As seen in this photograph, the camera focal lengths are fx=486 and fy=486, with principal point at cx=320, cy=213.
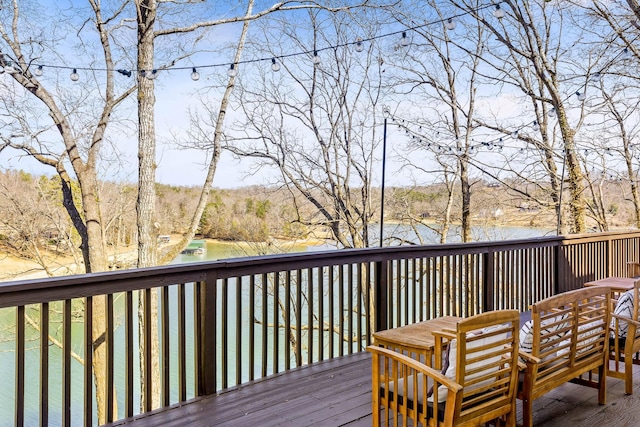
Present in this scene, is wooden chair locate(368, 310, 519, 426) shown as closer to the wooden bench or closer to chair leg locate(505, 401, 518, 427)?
chair leg locate(505, 401, 518, 427)

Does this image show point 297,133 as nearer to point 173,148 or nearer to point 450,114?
point 173,148

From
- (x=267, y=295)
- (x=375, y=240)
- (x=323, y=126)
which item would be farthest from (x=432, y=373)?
(x=375, y=240)

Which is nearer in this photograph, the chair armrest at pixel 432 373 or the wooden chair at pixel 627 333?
the chair armrest at pixel 432 373

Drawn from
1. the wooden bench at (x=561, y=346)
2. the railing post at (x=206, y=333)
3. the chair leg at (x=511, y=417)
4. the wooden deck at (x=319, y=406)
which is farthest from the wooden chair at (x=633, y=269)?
the railing post at (x=206, y=333)

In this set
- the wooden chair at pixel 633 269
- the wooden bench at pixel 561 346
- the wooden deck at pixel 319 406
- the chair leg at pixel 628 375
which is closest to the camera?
the wooden bench at pixel 561 346

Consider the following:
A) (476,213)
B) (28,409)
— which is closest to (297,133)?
(476,213)

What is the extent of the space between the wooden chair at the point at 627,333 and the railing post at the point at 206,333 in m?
2.48

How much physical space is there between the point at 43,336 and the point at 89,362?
0.39 m

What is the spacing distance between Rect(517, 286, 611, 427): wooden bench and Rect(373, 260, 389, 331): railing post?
5.25 feet

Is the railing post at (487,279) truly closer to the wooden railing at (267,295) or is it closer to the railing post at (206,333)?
the wooden railing at (267,295)

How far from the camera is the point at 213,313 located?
3.11 metres

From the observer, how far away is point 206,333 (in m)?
3.08

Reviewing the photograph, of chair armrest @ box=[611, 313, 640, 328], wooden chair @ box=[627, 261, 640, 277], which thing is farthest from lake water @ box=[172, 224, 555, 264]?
chair armrest @ box=[611, 313, 640, 328]

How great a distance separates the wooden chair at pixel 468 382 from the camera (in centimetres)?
201
